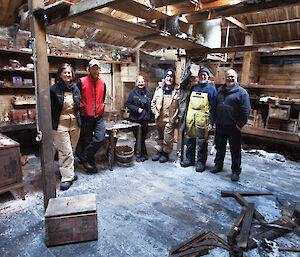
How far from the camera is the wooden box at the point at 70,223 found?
92.2 inches

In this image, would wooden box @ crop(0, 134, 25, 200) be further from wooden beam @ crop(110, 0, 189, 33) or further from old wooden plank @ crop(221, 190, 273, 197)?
old wooden plank @ crop(221, 190, 273, 197)

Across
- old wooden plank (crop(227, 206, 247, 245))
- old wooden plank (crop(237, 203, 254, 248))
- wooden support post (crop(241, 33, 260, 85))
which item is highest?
wooden support post (crop(241, 33, 260, 85))

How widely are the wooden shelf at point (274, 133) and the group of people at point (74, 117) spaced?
4.53 m

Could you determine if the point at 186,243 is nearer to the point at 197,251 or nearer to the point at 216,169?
the point at 197,251

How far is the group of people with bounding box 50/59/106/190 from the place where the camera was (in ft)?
11.5

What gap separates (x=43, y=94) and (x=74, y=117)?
1190 millimetres

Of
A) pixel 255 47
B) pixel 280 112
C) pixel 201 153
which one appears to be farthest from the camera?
pixel 280 112

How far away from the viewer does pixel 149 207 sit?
3.17 metres

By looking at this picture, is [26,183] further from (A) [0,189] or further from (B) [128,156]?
(B) [128,156]

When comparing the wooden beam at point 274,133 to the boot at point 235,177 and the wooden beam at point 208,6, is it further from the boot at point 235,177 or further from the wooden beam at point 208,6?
the wooden beam at point 208,6

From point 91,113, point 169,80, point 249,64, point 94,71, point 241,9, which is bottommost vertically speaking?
point 91,113

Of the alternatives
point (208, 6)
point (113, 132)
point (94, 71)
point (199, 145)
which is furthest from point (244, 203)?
point (94, 71)

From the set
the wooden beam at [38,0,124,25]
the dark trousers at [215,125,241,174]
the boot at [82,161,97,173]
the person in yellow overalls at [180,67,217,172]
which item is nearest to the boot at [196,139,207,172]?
the person in yellow overalls at [180,67,217,172]

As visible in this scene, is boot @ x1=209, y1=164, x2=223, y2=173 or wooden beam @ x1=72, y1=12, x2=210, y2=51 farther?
boot @ x1=209, y1=164, x2=223, y2=173
